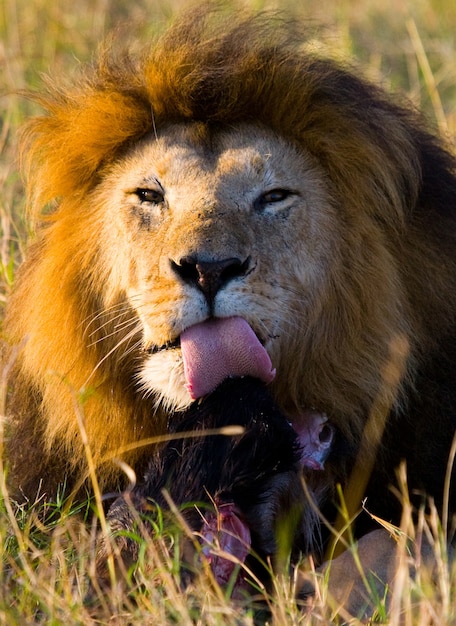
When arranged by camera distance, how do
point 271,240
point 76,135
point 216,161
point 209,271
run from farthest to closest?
point 76,135
point 216,161
point 271,240
point 209,271

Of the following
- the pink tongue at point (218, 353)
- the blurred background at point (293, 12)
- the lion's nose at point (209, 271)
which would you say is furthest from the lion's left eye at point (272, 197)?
the blurred background at point (293, 12)

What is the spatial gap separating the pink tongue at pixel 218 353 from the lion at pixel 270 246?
0.08 metres

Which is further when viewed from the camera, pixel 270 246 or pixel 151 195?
pixel 151 195

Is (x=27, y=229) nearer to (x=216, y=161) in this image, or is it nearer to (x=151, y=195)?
(x=151, y=195)

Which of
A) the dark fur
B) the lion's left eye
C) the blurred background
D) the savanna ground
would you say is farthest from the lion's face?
the blurred background

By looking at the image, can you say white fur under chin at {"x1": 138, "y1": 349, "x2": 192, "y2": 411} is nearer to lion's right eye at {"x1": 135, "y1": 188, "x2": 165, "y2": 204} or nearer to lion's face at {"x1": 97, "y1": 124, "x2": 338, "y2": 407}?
lion's face at {"x1": 97, "y1": 124, "x2": 338, "y2": 407}

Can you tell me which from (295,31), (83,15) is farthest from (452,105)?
(295,31)

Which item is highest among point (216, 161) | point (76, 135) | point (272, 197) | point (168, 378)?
point (76, 135)

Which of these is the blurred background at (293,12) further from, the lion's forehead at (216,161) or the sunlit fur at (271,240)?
the lion's forehead at (216,161)

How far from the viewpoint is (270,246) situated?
3.35 m

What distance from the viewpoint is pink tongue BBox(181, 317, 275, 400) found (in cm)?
316

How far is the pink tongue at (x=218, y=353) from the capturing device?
3.16 m

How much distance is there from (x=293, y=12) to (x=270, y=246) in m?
4.14

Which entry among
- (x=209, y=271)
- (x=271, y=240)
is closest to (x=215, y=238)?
(x=209, y=271)
